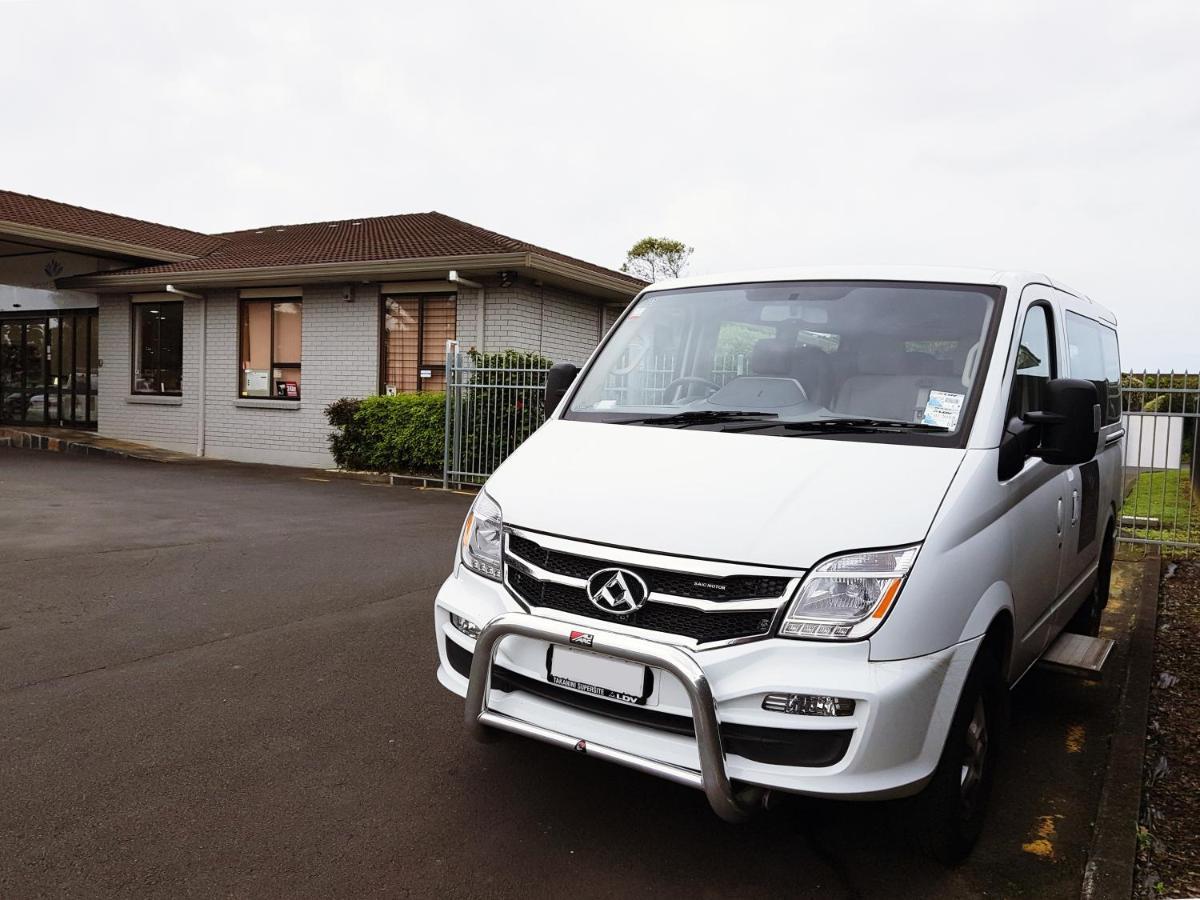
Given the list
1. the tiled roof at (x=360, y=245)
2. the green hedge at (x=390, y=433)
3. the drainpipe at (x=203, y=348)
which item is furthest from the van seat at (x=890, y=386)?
the drainpipe at (x=203, y=348)

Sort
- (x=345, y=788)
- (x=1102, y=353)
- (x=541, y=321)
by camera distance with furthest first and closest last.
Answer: (x=541, y=321)
(x=1102, y=353)
(x=345, y=788)

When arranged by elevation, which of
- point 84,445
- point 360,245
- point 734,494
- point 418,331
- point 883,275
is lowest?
point 84,445

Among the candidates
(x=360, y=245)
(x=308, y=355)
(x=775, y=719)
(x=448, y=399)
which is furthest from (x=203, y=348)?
(x=775, y=719)

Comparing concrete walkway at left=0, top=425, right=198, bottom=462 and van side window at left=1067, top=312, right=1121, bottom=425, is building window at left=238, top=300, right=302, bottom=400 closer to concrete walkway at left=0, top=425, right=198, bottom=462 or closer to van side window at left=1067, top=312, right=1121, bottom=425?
concrete walkway at left=0, top=425, right=198, bottom=462

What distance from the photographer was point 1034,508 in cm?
342

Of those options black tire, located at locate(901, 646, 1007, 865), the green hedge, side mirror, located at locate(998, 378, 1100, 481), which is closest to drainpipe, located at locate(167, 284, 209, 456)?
the green hedge

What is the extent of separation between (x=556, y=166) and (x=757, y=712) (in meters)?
40.2

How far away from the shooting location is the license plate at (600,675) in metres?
2.58

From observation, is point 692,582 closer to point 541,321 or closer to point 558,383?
point 558,383

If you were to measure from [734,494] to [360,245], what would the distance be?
15.7 meters

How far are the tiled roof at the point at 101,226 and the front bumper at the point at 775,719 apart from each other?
17.4 meters

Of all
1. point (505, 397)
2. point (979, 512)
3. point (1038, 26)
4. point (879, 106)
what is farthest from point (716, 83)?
point (979, 512)

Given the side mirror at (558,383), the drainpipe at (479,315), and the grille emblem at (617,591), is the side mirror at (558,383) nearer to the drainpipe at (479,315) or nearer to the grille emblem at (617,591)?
the grille emblem at (617,591)

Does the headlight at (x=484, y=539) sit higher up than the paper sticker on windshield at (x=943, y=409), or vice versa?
the paper sticker on windshield at (x=943, y=409)
